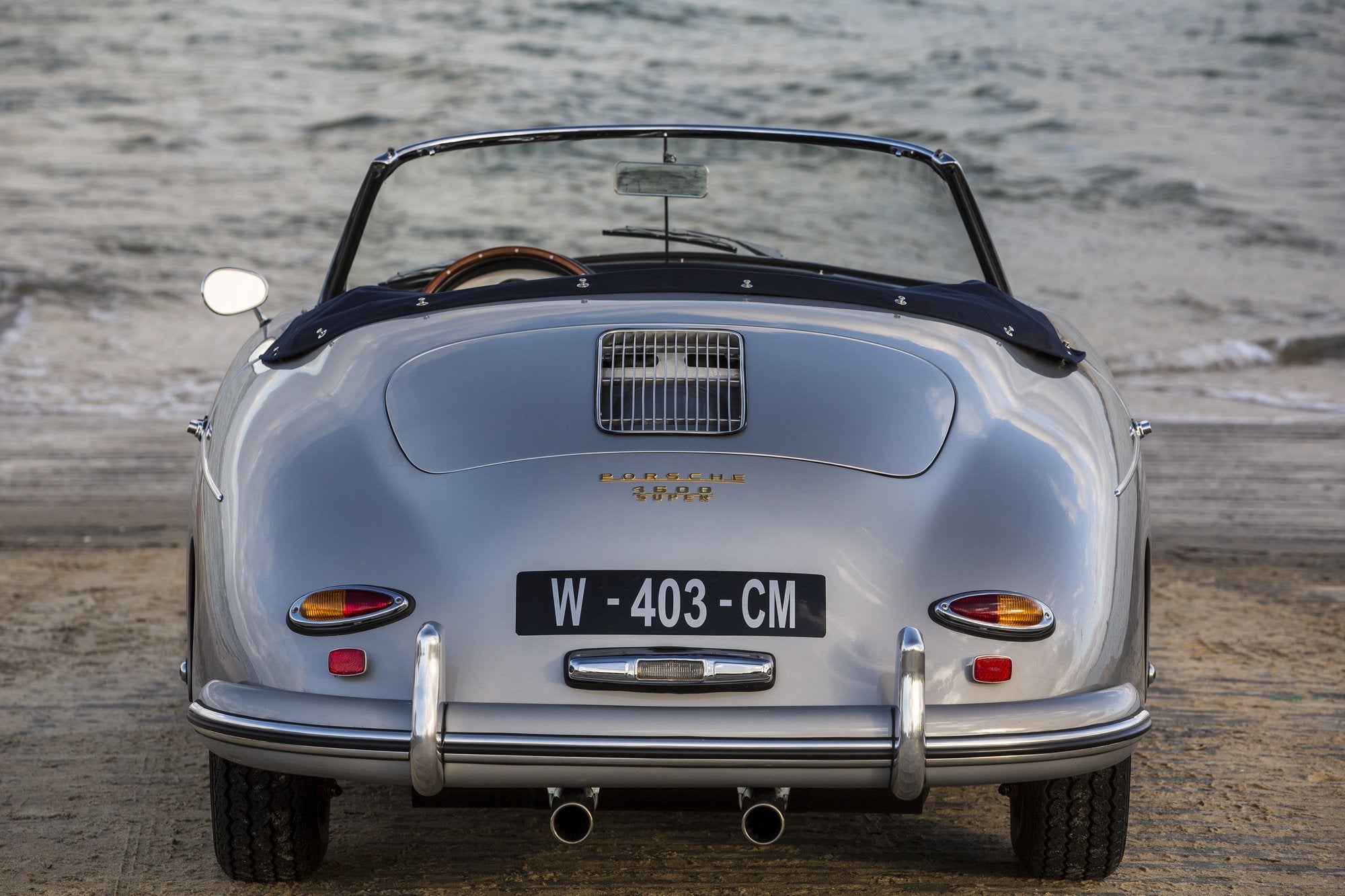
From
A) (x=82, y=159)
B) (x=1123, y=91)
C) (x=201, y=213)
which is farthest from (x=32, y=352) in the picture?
(x=1123, y=91)

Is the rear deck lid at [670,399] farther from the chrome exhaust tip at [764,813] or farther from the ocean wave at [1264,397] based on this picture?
the ocean wave at [1264,397]

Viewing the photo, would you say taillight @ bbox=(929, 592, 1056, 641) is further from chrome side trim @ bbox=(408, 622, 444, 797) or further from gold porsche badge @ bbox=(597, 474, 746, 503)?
chrome side trim @ bbox=(408, 622, 444, 797)

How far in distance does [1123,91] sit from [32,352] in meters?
17.8

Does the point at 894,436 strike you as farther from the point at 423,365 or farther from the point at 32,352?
the point at 32,352

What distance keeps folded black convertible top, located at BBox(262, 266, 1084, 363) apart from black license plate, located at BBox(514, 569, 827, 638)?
76 centimetres

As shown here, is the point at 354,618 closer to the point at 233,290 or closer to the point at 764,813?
the point at 764,813

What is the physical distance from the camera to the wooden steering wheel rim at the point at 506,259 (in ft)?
10.7

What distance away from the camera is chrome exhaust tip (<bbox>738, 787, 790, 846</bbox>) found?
2.11m

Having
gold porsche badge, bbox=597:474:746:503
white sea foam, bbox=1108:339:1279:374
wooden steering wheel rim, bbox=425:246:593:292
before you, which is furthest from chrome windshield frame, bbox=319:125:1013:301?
Answer: white sea foam, bbox=1108:339:1279:374

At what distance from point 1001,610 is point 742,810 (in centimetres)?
52

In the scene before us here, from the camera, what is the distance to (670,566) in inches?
83.5

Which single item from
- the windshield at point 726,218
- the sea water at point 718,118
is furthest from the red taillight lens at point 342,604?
the sea water at point 718,118

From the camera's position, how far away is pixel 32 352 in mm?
12078

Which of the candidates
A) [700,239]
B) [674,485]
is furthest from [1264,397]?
[674,485]
